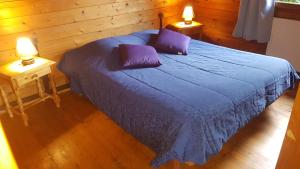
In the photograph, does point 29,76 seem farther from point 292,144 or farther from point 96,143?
point 292,144

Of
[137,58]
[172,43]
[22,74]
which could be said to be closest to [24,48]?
Result: [22,74]

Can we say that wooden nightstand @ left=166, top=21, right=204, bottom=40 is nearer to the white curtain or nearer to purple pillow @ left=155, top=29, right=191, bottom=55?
the white curtain

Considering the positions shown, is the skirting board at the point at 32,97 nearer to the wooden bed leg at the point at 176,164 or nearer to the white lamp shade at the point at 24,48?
the white lamp shade at the point at 24,48

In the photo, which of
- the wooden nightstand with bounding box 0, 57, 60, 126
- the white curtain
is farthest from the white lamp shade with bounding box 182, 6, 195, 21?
the wooden nightstand with bounding box 0, 57, 60, 126

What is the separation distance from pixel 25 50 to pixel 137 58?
1064 millimetres

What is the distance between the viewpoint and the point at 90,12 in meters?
3.00

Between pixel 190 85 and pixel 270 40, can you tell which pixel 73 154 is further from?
pixel 270 40

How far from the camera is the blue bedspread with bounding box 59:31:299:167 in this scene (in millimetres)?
1656

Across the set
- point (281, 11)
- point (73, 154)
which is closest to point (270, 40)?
point (281, 11)

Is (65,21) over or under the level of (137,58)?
over

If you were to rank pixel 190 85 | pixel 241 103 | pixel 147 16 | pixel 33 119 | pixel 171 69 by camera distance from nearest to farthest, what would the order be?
1. pixel 241 103
2. pixel 190 85
3. pixel 171 69
4. pixel 33 119
5. pixel 147 16

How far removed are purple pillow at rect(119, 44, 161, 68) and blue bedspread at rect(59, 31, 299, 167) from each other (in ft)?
0.26

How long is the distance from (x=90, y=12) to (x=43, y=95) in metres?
1.11

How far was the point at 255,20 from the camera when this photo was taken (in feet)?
11.1
